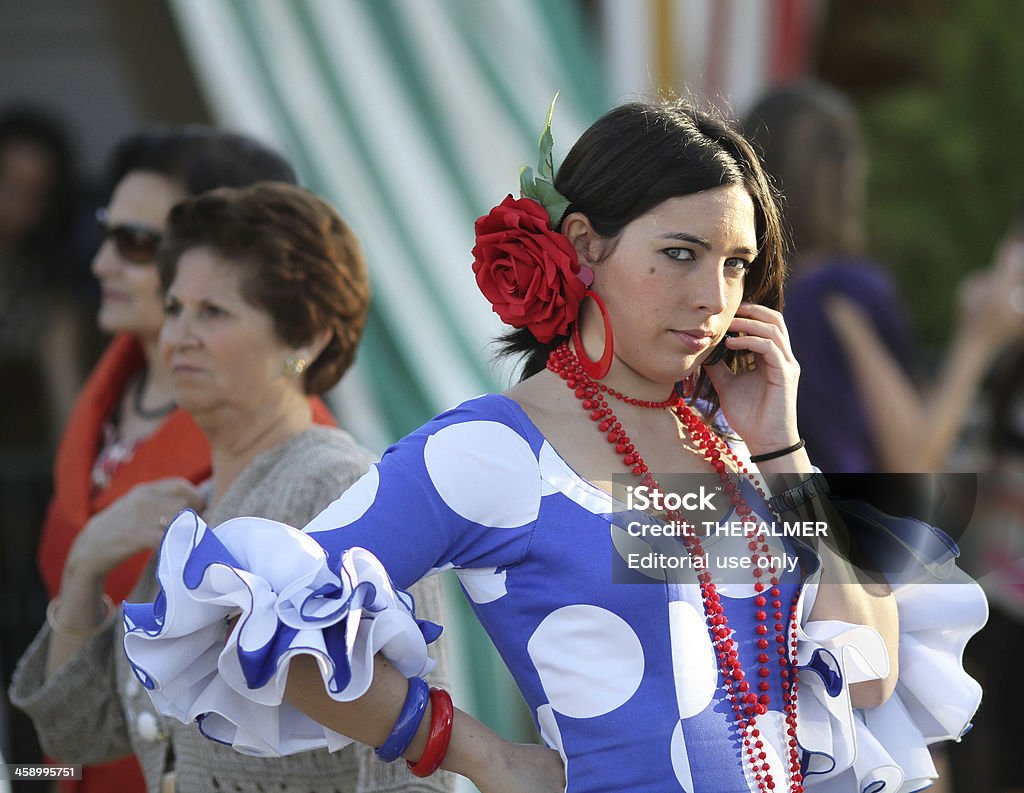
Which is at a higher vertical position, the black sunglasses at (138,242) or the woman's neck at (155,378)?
the black sunglasses at (138,242)

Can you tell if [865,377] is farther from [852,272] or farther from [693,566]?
[693,566]

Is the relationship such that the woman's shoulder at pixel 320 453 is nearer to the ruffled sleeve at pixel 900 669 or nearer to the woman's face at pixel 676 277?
the woman's face at pixel 676 277

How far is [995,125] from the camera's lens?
25.4 feet

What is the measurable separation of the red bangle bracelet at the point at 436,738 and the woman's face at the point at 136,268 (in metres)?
1.47

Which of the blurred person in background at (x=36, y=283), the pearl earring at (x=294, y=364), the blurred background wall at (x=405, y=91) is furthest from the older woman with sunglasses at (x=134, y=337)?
the blurred person in background at (x=36, y=283)

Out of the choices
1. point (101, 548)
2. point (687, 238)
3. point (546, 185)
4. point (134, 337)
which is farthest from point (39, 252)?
point (687, 238)

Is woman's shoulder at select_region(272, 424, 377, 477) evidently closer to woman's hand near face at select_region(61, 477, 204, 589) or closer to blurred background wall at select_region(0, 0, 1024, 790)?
woman's hand near face at select_region(61, 477, 204, 589)

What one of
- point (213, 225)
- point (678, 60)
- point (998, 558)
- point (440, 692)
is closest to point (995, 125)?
point (678, 60)

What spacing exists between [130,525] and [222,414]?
0.84 feet

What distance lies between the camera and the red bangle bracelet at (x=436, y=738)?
1.73m

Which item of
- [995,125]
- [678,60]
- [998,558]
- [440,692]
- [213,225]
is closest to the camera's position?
[440,692]

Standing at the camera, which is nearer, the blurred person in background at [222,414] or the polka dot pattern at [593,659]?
the polka dot pattern at [593,659]

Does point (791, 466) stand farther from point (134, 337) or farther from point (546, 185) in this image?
point (134, 337)

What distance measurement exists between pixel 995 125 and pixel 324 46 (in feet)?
15.2
